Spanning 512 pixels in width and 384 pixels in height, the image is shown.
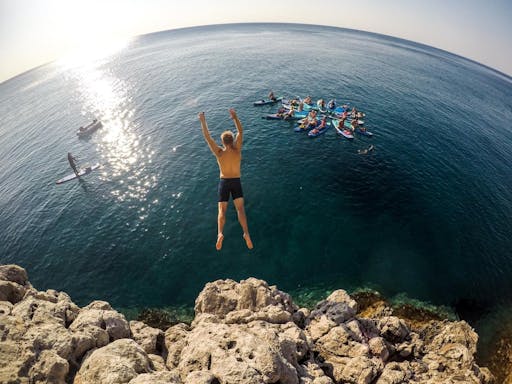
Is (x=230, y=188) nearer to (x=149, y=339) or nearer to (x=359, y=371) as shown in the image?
(x=149, y=339)

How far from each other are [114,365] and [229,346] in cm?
380

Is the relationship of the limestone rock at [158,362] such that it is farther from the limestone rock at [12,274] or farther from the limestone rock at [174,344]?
the limestone rock at [12,274]

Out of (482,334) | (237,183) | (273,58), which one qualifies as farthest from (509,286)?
(273,58)

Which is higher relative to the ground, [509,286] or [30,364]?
[30,364]

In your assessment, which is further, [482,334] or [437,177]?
[437,177]

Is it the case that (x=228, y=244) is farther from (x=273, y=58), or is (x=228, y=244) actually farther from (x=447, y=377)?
(x=273, y=58)

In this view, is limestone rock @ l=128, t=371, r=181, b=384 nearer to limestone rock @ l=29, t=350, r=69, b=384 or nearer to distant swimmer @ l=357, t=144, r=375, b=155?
limestone rock @ l=29, t=350, r=69, b=384

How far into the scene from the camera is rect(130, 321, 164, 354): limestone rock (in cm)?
1155

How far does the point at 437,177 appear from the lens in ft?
114

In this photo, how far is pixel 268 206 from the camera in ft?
93.1

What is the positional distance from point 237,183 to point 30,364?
8740 millimetres

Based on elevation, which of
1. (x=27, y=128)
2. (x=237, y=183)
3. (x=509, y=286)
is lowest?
(x=27, y=128)

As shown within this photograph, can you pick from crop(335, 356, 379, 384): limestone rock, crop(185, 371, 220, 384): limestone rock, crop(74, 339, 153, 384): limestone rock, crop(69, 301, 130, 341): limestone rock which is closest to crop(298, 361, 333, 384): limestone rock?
crop(335, 356, 379, 384): limestone rock

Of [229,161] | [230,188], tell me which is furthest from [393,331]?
[229,161]
